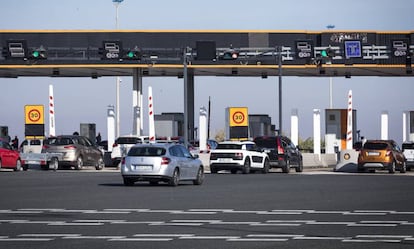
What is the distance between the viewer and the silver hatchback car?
33.5 metres

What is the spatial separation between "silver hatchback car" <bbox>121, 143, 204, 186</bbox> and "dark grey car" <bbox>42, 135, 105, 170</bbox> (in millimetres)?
16943

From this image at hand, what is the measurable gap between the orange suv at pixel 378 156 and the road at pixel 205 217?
18.3m

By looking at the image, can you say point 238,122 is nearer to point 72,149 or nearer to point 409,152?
point 409,152

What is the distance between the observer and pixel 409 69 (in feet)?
205

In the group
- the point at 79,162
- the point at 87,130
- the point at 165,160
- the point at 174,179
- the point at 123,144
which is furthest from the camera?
the point at 87,130

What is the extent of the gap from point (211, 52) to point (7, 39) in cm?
1248

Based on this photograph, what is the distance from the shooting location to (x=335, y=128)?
224 ft

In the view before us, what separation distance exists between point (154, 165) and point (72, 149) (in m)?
18.1

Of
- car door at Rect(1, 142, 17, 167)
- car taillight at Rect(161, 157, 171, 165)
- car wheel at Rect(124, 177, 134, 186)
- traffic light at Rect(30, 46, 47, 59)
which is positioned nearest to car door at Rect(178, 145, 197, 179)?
car taillight at Rect(161, 157, 171, 165)

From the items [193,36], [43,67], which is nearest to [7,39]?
[43,67]

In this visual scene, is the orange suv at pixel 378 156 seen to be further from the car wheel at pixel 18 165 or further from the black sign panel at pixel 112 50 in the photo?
the car wheel at pixel 18 165

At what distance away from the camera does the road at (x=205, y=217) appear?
52.0 ft

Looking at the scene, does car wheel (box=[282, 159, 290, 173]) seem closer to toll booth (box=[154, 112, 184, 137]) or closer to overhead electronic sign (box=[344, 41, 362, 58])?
overhead electronic sign (box=[344, 41, 362, 58])

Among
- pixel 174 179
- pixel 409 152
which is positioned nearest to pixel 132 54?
pixel 409 152
